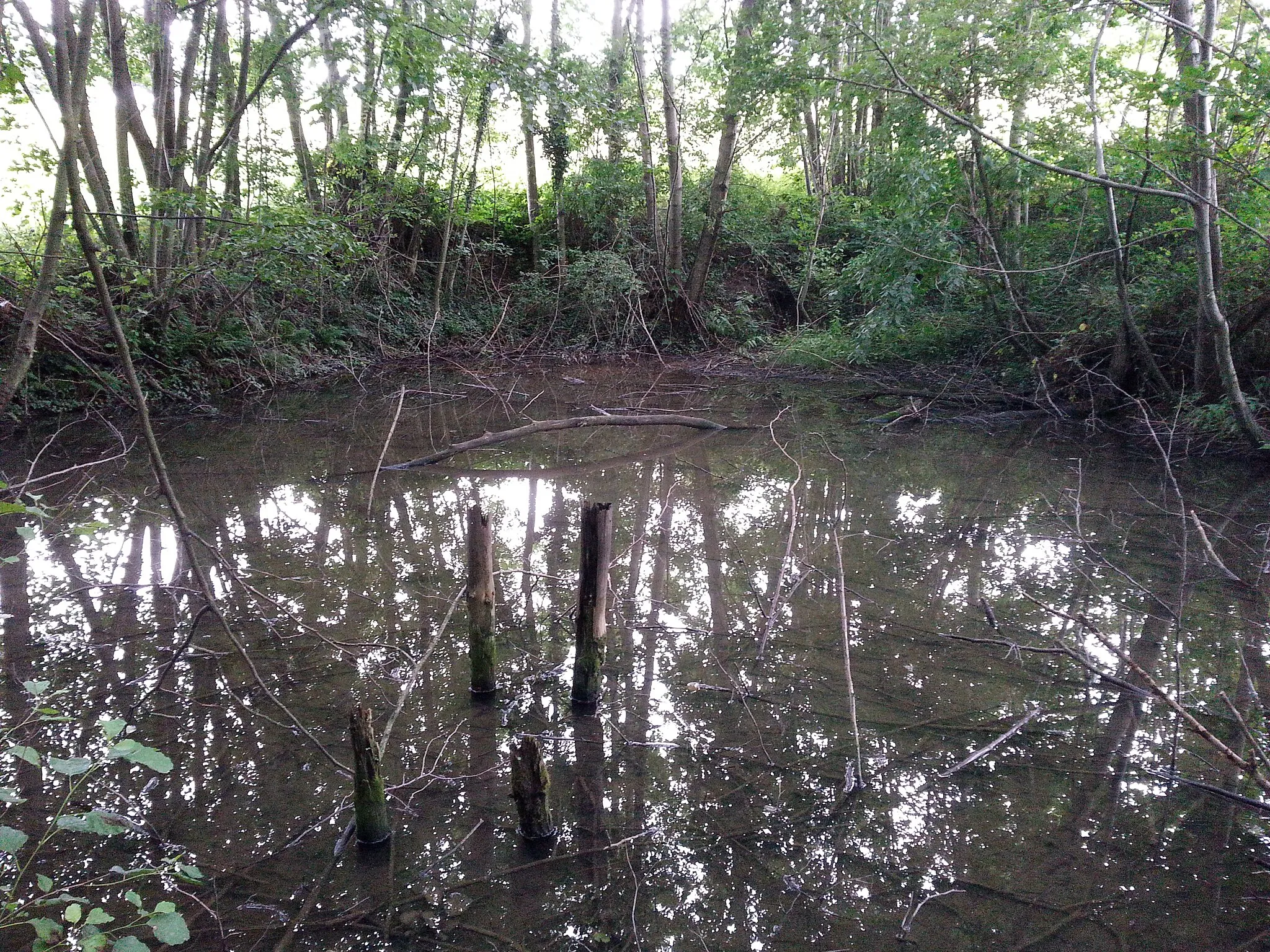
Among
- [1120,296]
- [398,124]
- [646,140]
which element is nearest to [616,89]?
[646,140]

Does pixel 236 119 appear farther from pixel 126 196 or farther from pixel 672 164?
pixel 672 164

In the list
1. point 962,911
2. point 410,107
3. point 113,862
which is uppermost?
point 410,107

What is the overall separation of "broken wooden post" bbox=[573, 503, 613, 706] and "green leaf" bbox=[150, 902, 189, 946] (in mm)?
1820

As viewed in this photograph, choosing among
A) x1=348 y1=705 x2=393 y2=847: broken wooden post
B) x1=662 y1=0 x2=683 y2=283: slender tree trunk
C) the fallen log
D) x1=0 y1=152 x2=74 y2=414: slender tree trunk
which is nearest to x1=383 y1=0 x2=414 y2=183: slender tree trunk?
x1=662 y1=0 x2=683 y2=283: slender tree trunk

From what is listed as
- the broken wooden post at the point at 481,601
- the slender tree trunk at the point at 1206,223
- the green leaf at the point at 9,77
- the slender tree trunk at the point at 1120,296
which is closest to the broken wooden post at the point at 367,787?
the broken wooden post at the point at 481,601

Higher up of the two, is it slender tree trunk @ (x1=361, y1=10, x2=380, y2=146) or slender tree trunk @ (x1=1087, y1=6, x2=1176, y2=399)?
slender tree trunk @ (x1=361, y1=10, x2=380, y2=146)

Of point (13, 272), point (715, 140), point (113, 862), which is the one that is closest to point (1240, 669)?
point (113, 862)

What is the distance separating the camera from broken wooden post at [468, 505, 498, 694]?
3385 millimetres

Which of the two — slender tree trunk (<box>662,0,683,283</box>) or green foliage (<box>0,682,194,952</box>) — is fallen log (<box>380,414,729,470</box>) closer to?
A: green foliage (<box>0,682,194,952</box>)

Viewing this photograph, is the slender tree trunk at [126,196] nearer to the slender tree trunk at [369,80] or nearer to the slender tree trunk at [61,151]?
the slender tree trunk at [369,80]

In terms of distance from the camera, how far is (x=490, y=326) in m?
16.1

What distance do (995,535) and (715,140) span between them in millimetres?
16724

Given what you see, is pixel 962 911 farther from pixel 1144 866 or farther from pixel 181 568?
pixel 181 568

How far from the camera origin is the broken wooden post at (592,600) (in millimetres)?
3256
